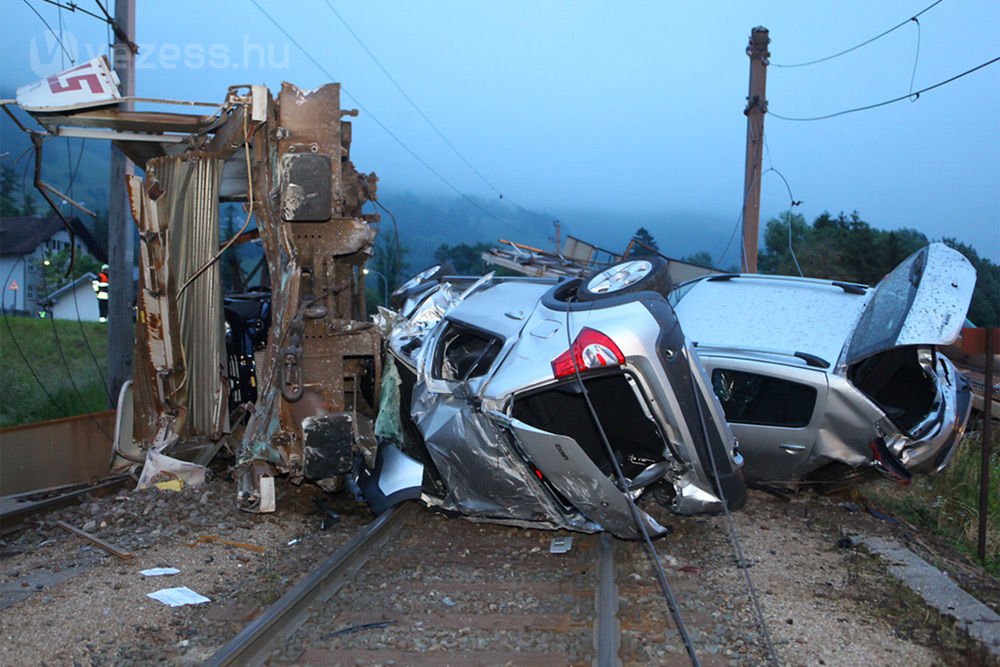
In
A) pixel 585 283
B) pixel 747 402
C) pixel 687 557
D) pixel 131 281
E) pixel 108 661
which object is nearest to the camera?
pixel 108 661

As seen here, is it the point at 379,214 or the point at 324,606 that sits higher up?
the point at 379,214

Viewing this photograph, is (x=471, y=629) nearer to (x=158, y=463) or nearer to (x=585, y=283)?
(x=585, y=283)

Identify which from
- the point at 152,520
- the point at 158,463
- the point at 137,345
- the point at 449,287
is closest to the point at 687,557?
the point at 449,287

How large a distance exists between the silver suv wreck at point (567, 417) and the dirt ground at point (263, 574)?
2.19ft

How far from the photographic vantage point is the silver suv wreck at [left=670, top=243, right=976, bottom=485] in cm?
707

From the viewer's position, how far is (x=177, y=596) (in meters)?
5.31

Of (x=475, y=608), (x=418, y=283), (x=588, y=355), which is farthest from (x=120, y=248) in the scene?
(x=475, y=608)

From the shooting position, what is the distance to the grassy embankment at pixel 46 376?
526 inches

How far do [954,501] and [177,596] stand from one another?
23.1 ft

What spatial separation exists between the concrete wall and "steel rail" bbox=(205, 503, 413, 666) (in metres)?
4.05

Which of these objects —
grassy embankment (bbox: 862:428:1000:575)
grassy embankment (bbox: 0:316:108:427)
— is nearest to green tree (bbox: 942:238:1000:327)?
grassy embankment (bbox: 862:428:1000:575)

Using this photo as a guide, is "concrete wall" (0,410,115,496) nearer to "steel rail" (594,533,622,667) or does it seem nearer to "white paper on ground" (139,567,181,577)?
"white paper on ground" (139,567,181,577)

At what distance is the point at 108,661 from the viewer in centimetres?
434

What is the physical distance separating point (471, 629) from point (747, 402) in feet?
12.4
